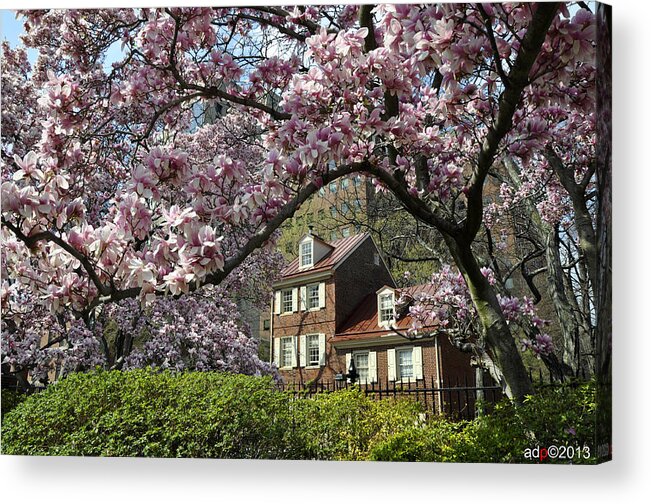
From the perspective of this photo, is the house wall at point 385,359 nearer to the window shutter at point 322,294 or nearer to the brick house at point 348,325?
the brick house at point 348,325

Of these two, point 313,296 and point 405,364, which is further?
point 313,296

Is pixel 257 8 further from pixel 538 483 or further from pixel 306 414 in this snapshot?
pixel 538 483

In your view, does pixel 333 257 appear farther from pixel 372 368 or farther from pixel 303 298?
pixel 372 368

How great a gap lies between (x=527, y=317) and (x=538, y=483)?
1407mm

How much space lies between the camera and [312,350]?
16.7 ft

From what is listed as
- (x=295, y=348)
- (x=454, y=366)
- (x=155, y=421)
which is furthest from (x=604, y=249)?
(x=155, y=421)

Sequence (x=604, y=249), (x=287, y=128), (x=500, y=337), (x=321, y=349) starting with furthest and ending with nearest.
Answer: (x=321, y=349), (x=500, y=337), (x=604, y=249), (x=287, y=128)

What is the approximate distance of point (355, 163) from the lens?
3.28 metres

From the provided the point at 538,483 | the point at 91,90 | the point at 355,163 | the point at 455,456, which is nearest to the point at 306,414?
the point at 455,456

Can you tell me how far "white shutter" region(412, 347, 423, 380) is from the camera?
4745 millimetres

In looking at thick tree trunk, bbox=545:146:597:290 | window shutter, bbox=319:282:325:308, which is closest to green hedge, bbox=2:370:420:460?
window shutter, bbox=319:282:325:308

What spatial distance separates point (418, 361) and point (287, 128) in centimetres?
245

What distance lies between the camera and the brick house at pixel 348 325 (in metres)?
4.90

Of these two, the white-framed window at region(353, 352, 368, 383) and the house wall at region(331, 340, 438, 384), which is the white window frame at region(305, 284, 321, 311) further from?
the white-framed window at region(353, 352, 368, 383)
